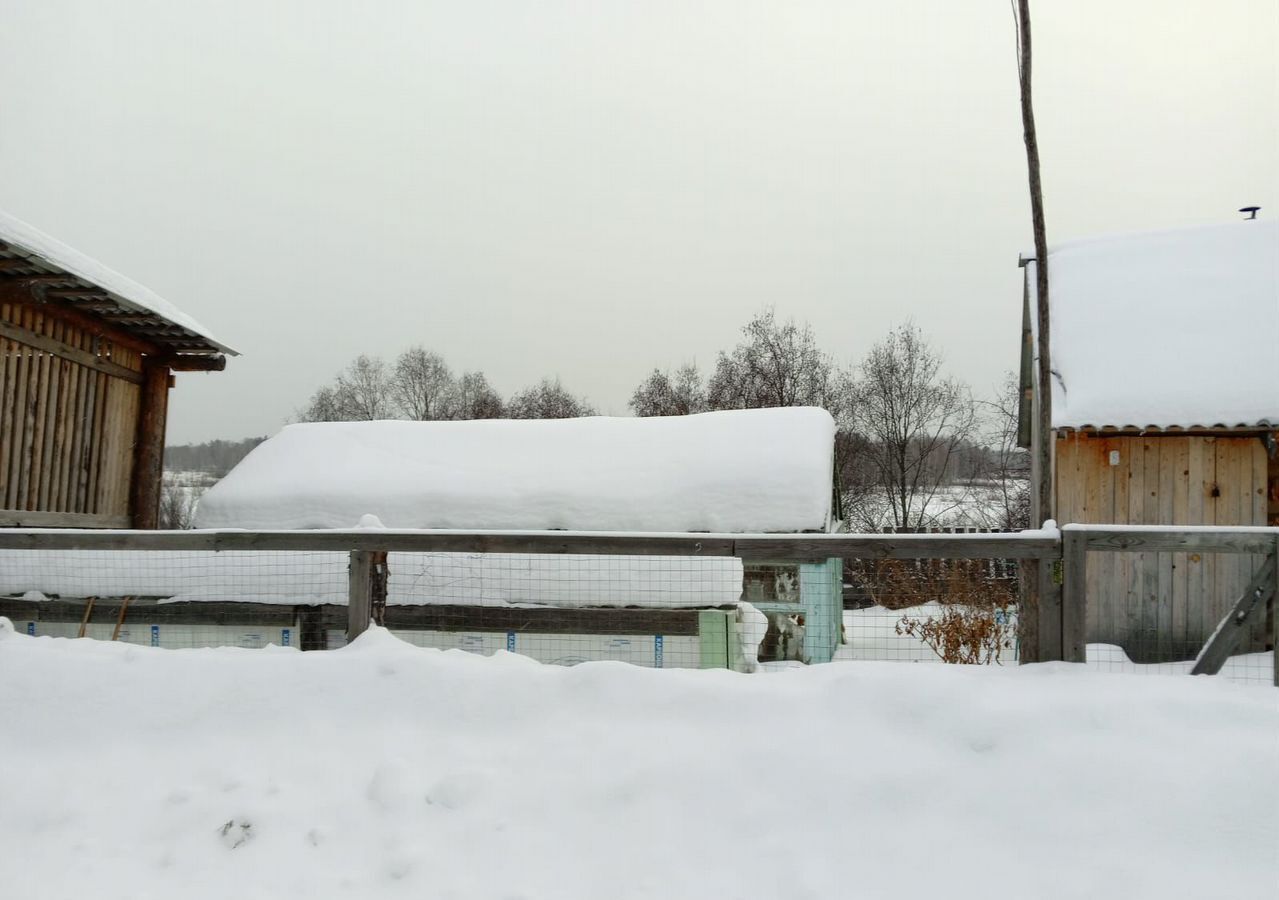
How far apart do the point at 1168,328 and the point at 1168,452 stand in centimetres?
192

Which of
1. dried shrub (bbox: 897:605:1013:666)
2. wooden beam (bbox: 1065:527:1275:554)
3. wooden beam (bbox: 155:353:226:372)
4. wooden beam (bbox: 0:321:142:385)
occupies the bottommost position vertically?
dried shrub (bbox: 897:605:1013:666)

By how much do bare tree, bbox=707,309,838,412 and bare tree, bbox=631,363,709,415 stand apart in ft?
6.35

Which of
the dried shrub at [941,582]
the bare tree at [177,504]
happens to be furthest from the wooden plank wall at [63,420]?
the bare tree at [177,504]

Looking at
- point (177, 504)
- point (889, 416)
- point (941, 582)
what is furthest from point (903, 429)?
point (177, 504)

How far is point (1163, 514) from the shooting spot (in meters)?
9.07

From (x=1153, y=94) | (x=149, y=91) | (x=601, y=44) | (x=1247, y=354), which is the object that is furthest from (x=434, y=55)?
(x=1247, y=354)

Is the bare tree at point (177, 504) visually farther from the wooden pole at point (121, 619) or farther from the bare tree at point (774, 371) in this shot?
the wooden pole at point (121, 619)

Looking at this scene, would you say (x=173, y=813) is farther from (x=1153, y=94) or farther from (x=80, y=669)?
(x=1153, y=94)

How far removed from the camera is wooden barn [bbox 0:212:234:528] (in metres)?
7.68

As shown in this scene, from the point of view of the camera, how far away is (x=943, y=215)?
27922 millimetres

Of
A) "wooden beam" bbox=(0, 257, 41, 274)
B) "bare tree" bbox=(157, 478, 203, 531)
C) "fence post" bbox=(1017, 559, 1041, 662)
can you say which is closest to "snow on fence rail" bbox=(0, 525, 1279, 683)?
"wooden beam" bbox=(0, 257, 41, 274)

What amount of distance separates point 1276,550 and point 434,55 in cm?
2085

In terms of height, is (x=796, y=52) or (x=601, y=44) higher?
(x=601, y=44)

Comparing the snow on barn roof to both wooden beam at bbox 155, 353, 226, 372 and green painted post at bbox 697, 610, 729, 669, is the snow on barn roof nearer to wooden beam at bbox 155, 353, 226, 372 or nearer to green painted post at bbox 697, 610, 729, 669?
green painted post at bbox 697, 610, 729, 669
